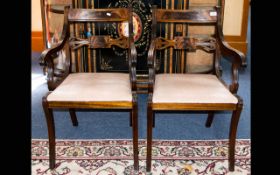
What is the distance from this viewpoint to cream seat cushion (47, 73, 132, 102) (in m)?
2.06

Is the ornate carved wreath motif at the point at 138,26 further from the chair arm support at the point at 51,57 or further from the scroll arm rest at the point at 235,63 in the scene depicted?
the scroll arm rest at the point at 235,63

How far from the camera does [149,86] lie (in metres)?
2.12

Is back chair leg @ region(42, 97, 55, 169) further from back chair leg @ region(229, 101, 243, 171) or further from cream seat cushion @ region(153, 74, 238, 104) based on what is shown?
back chair leg @ region(229, 101, 243, 171)

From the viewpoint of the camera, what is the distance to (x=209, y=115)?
2.79 m

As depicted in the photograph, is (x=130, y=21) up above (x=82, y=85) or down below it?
above

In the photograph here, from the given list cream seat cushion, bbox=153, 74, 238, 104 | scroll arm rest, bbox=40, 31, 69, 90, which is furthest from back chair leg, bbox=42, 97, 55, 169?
cream seat cushion, bbox=153, 74, 238, 104

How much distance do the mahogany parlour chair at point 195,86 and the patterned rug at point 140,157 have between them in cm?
13

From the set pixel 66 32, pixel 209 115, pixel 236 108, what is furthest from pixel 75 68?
pixel 236 108

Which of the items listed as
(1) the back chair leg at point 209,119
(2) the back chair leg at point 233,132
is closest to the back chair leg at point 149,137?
(2) the back chair leg at point 233,132
